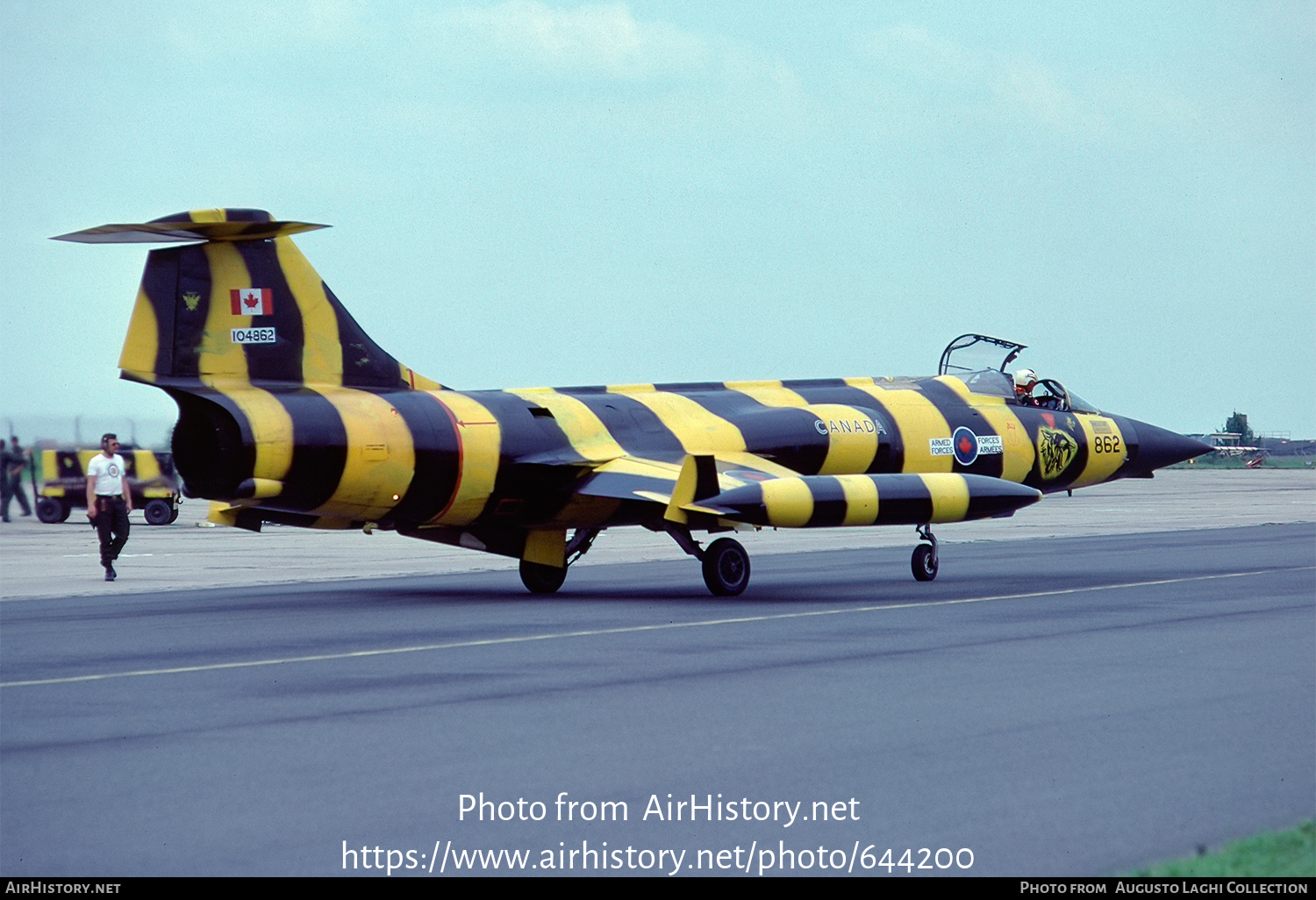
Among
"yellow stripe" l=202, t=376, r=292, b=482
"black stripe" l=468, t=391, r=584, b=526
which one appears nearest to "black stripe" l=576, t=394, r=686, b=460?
"black stripe" l=468, t=391, r=584, b=526

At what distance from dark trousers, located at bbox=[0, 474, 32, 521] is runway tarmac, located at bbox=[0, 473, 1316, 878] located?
23.2 meters

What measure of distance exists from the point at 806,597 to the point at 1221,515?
2360cm

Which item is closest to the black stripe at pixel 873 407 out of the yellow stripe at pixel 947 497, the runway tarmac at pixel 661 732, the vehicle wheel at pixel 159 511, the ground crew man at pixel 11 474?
the yellow stripe at pixel 947 497

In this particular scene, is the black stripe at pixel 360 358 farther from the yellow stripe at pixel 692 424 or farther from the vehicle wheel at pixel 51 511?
the vehicle wheel at pixel 51 511

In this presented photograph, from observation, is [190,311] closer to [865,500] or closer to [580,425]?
[580,425]

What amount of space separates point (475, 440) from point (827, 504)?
3910mm

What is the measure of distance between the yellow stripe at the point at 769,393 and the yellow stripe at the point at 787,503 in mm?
3805

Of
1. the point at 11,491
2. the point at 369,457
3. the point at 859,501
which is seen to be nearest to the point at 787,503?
the point at 859,501

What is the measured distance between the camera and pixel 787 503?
56.4 feet

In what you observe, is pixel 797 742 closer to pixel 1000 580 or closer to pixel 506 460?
pixel 506 460

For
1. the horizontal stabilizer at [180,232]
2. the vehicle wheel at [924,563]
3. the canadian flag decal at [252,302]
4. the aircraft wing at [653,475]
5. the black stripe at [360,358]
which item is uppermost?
the horizontal stabilizer at [180,232]

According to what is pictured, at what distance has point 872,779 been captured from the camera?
25.0 feet

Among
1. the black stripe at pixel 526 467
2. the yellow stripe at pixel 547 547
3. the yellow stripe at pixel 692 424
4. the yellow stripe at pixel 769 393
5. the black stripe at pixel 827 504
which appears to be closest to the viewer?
the black stripe at pixel 827 504

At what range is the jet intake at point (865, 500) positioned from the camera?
17203 mm
